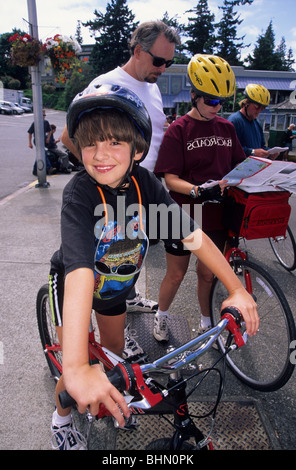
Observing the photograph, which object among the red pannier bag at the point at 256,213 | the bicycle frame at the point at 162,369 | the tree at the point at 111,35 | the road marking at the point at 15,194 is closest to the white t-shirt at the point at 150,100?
the red pannier bag at the point at 256,213

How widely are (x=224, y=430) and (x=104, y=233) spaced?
1552 mm

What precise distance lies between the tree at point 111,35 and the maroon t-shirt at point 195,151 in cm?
6326

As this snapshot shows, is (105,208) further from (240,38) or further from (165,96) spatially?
(240,38)

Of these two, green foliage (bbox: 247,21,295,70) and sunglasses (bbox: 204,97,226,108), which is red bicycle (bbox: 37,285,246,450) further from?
green foliage (bbox: 247,21,295,70)

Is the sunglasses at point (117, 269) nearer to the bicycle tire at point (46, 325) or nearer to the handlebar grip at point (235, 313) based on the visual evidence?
the handlebar grip at point (235, 313)

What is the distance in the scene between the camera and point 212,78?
8.18ft

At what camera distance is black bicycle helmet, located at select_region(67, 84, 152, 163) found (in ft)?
4.81

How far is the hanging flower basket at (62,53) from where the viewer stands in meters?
7.31

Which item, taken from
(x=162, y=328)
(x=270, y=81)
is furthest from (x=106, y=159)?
(x=270, y=81)

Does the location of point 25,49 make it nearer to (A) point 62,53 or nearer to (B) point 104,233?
(A) point 62,53

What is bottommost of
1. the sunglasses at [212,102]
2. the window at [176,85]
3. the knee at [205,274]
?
the knee at [205,274]

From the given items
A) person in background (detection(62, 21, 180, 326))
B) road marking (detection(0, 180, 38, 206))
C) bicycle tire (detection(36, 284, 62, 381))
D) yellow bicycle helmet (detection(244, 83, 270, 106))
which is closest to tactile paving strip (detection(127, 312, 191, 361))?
person in background (detection(62, 21, 180, 326))

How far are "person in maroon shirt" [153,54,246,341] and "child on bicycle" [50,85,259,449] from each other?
2.50 ft

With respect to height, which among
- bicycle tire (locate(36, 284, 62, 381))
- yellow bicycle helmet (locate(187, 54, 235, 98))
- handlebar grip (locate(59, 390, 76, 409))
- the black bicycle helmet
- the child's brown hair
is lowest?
bicycle tire (locate(36, 284, 62, 381))
